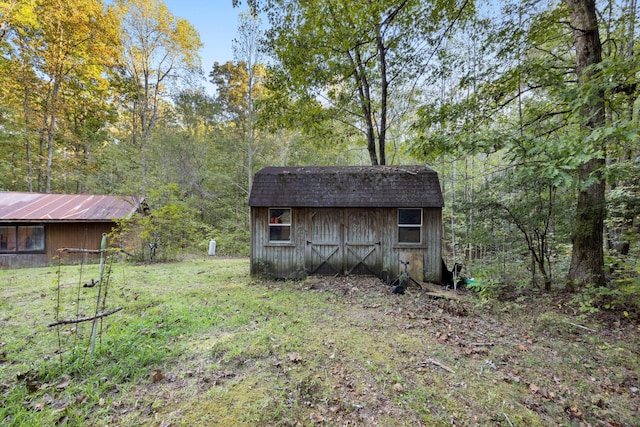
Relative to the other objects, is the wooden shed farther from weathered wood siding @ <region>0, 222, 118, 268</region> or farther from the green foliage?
weathered wood siding @ <region>0, 222, 118, 268</region>

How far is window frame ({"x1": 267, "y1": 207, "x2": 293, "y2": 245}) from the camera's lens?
8.29 meters

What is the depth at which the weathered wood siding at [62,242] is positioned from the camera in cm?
1073

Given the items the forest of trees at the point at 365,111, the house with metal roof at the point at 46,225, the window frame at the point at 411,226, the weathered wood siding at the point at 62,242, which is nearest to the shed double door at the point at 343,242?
the window frame at the point at 411,226

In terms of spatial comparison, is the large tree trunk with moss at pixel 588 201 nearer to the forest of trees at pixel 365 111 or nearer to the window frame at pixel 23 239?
the forest of trees at pixel 365 111

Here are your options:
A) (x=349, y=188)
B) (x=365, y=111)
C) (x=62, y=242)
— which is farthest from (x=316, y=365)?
(x=62, y=242)

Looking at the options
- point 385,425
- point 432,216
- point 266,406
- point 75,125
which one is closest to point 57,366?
point 266,406

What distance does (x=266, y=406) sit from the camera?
2535mm

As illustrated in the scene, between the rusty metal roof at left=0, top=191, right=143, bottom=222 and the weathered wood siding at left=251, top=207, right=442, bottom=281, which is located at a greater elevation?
the rusty metal roof at left=0, top=191, right=143, bottom=222

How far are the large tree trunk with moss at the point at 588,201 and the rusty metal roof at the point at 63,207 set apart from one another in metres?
15.1

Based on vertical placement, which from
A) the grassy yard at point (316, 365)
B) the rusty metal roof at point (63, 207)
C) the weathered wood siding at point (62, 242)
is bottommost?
the grassy yard at point (316, 365)

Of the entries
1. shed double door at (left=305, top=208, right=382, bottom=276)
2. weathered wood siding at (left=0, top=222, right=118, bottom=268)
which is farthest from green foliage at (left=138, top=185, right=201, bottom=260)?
shed double door at (left=305, top=208, right=382, bottom=276)

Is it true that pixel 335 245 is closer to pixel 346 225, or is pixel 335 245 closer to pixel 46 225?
pixel 346 225

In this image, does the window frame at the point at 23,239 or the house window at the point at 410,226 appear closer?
the house window at the point at 410,226

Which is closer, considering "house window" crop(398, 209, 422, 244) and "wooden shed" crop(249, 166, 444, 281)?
"wooden shed" crop(249, 166, 444, 281)
